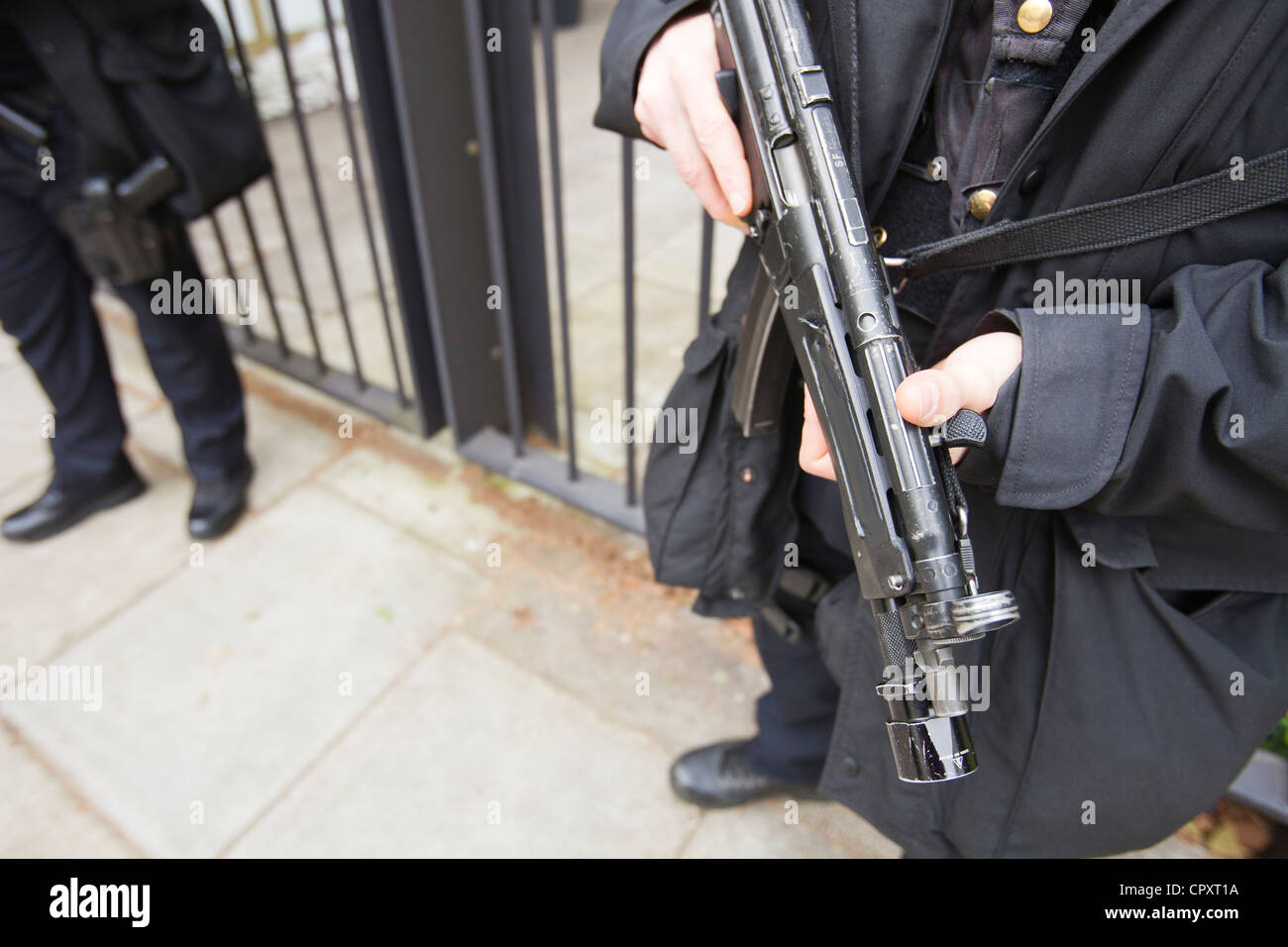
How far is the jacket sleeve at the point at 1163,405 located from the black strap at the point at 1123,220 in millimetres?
67

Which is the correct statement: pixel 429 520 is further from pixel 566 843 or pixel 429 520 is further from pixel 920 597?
pixel 920 597

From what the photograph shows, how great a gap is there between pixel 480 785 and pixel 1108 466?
175 cm

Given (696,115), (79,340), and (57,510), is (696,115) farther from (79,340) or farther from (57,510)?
(57,510)

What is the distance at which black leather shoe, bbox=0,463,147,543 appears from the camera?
2.81m

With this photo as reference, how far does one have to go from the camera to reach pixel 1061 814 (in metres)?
1.23

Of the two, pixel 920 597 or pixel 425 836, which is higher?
pixel 920 597

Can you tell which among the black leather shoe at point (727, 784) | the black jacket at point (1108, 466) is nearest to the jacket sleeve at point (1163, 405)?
the black jacket at point (1108, 466)

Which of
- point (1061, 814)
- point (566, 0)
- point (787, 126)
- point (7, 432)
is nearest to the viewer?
point (787, 126)

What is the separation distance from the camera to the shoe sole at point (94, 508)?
2.82 meters

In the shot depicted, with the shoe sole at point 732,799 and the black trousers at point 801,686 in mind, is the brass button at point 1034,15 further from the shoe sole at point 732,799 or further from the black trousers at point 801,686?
the shoe sole at point 732,799

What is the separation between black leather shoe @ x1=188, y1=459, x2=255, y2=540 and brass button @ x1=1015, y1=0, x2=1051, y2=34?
2.80 metres

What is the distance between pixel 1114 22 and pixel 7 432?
4.01 metres

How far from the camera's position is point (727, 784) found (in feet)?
6.76
